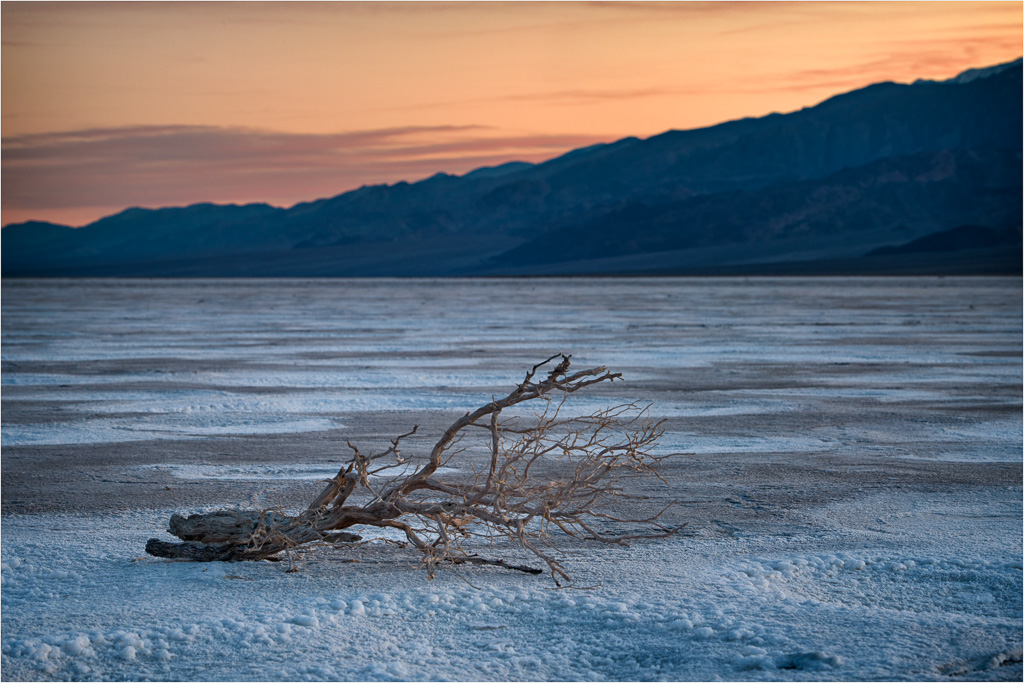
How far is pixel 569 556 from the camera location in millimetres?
5535

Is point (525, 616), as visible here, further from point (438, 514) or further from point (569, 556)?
point (569, 556)

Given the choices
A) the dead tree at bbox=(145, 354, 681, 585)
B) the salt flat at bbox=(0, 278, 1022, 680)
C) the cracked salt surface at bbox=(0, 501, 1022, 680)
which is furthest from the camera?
the dead tree at bbox=(145, 354, 681, 585)

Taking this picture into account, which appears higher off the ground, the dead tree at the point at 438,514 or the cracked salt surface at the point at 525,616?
the dead tree at the point at 438,514

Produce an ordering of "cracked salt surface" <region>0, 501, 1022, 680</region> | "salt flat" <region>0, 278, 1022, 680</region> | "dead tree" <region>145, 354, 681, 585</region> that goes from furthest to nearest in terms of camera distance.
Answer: "dead tree" <region>145, 354, 681, 585</region> → "salt flat" <region>0, 278, 1022, 680</region> → "cracked salt surface" <region>0, 501, 1022, 680</region>

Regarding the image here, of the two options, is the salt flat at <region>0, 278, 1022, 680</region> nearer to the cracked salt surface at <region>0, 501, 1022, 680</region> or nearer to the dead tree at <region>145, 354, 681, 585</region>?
the cracked salt surface at <region>0, 501, 1022, 680</region>

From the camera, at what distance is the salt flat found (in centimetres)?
421

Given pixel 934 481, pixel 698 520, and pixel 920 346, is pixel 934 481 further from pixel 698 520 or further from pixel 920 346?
pixel 920 346

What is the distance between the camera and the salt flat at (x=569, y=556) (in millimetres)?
4211

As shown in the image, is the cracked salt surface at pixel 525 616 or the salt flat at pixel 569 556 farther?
the salt flat at pixel 569 556

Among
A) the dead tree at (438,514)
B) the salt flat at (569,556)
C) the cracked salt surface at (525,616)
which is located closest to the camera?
the cracked salt surface at (525,616)

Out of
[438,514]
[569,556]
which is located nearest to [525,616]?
[438,514]

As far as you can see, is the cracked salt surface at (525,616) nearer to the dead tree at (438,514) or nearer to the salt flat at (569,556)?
the salt flat at (569,556)

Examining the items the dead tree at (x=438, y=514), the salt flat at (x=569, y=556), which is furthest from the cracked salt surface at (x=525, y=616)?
the dead tree at (x=438, y=514)

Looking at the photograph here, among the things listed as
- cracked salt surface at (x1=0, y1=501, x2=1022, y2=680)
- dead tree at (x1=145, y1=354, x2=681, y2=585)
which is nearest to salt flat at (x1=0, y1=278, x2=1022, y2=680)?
cracked salt surface at (x1=0, y1=501, x2=1022, y2=680)
